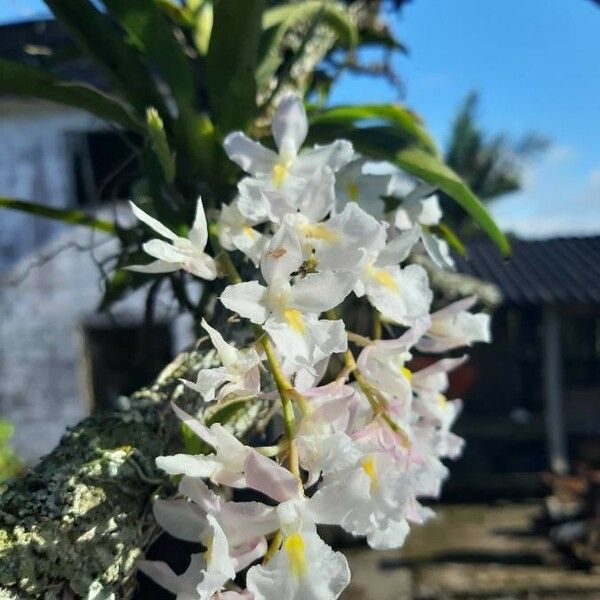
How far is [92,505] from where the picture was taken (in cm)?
38

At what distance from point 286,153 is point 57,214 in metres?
0.38

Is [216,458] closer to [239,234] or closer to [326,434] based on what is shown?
[326,434]

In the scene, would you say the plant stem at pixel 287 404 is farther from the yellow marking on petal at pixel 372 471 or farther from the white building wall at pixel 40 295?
the white building wall at pixel 40 295

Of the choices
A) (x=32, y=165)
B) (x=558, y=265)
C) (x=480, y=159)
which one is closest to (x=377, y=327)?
(x=558, y=265)

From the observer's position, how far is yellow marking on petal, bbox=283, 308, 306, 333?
1.19 feet

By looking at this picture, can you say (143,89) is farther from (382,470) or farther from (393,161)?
(382,470)

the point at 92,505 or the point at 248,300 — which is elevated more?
the point at 248,300

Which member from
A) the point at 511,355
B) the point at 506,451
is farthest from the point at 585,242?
the point at 511,355

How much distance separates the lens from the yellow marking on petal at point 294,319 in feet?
1.19

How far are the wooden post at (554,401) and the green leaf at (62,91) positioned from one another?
4.62 meters

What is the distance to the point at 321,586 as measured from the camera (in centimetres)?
31

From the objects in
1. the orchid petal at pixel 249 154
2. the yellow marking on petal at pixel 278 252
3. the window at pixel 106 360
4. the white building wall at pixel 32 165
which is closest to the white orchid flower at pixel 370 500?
the yellow marking on petal at pixel 278 252

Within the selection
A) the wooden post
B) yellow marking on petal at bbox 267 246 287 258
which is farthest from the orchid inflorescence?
the wooden post

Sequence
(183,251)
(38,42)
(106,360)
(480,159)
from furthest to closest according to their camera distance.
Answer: (480,159) → (106,360) → (38,42) → (183,251)
